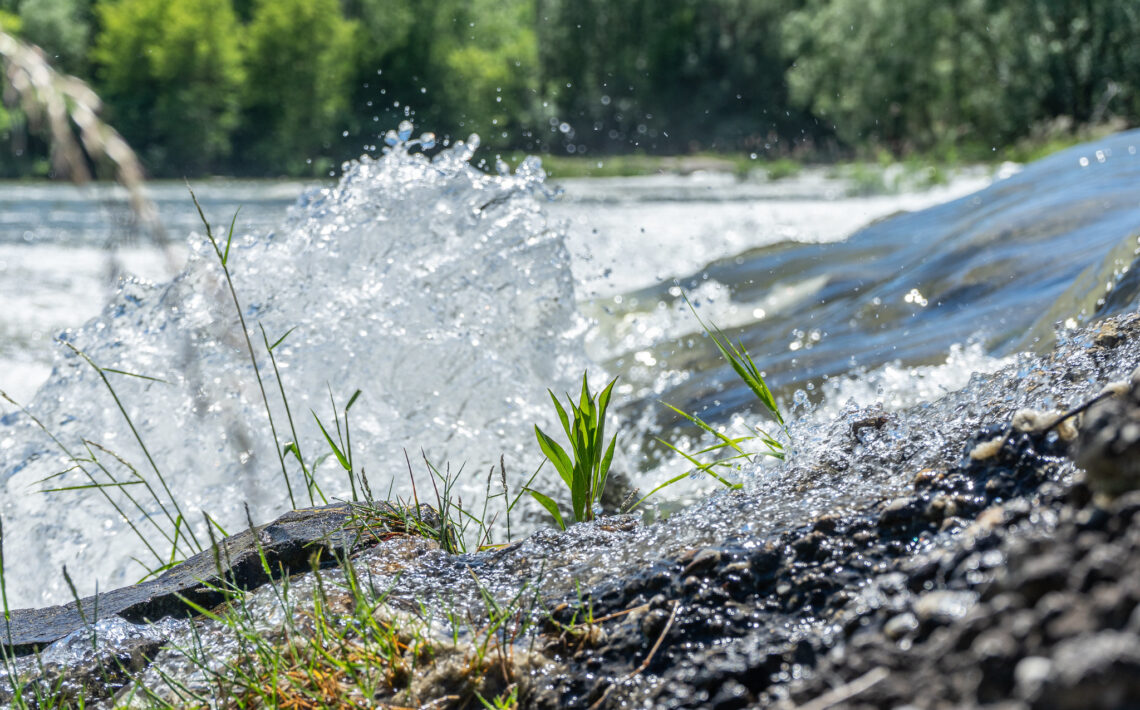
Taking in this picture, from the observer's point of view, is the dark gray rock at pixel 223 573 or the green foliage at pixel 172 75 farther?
the green foliage at pixel 172 75

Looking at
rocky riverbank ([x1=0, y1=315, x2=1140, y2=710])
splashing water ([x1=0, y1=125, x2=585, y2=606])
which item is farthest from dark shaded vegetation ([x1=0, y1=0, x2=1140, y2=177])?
rocky riverbank ([x1=0, y1=315, x2=1140, y2=710])

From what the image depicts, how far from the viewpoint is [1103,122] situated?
20.7 metres

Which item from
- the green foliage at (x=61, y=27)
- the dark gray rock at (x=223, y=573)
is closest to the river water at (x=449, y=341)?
the dark gray rock at (x=223, y=573)

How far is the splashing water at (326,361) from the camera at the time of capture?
3.00m

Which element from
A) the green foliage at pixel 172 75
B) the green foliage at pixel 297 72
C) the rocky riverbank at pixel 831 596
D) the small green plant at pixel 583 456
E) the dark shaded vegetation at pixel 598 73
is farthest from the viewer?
the green foliage at pixel 297 72

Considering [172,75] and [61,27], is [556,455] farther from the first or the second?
[61,27]

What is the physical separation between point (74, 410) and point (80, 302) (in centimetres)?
519

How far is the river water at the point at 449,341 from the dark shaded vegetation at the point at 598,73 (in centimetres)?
1764

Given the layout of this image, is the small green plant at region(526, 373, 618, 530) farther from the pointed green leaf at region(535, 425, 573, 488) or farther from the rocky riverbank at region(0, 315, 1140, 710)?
the rocky riverbank at region(0, 315, 1140, 710)

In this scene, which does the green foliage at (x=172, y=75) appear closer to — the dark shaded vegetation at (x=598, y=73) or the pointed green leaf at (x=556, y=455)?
the dark shaded vegetation at (x=598, y=73)

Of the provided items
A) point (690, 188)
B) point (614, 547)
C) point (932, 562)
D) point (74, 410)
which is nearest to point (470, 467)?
point (74, 410)

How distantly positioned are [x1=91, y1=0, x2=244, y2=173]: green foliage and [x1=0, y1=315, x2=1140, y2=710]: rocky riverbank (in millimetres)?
38557

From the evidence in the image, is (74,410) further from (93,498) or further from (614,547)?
(614,547)

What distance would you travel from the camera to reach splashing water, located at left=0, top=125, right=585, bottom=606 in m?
3.00
